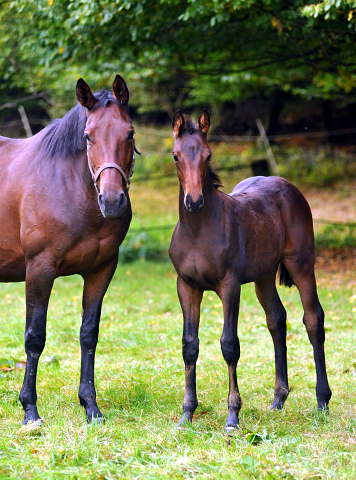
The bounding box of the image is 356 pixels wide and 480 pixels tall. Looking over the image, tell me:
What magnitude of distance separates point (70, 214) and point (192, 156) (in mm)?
996

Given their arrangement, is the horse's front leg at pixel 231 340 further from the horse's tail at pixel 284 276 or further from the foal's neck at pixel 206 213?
the horse's tail at pixel 284 276

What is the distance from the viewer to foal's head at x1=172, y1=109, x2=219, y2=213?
3.68 m

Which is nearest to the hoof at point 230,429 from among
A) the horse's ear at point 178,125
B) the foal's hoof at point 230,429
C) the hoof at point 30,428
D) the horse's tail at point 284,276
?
the foal's hoof at point 230,429

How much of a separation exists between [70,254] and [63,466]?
4.85 ft

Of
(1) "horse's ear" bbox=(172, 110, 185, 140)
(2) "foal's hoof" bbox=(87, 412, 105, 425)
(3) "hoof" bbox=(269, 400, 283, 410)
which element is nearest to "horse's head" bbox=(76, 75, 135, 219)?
(1) "horse's ear" bbox=(172, 110, 185, 140)

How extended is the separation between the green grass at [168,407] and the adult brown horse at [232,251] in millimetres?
300

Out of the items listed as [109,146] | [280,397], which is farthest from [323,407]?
[109,146]

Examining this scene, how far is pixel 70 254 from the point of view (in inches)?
160

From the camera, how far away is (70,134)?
4.23 m

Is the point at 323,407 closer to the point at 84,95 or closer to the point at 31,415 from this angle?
the point at 31,415

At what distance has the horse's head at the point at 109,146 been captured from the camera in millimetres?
3619

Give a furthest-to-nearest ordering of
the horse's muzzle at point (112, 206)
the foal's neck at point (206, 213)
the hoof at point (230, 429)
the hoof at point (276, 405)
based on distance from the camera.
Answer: the hoof at point (276, 405)
the foal's neck at point (206, 213)
the hoof at point (230, 429)
the horse's muzzle at point (112, 206)

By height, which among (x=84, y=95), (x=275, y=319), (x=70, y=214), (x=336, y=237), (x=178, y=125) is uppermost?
(x=84, y=95)

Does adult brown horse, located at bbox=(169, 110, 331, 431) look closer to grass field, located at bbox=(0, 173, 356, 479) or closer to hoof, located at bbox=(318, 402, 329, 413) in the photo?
hoof, located at bbox=(318, 402, 329, 413)
